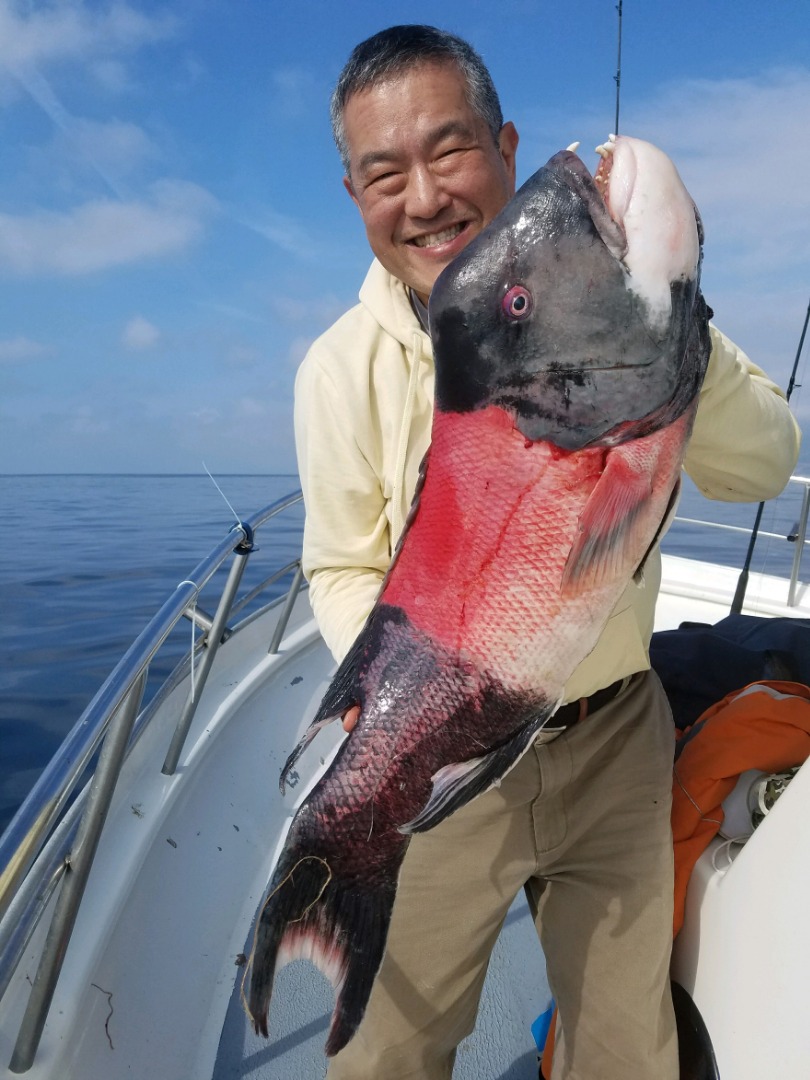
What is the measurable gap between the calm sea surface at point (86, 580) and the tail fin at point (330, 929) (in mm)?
1329

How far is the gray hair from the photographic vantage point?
64.4 inches

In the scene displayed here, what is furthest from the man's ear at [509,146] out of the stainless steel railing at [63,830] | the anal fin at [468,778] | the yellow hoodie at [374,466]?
the stainless steel railing at [63,830]

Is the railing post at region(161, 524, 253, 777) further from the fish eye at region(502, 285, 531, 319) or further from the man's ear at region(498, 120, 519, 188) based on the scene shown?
the fish eye at region(502, 285, 531, 319)

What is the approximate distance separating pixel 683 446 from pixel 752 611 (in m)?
4.10

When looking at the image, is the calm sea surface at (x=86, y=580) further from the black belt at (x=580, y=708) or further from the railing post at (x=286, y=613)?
the black belt at (x=580, y=708)

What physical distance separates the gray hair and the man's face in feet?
0.07

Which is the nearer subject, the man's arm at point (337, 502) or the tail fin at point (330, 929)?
the tail fin at point (330, 929)

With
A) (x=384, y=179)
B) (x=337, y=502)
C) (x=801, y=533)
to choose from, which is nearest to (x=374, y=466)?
(x=337, y=502)

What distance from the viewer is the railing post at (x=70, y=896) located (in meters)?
1.75

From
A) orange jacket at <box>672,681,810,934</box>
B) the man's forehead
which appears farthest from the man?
orange jacket at <box>672,681,810,934</box>

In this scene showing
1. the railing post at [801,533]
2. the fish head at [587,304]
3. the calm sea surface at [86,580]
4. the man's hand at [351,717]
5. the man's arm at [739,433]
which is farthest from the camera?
the calm sea surface at [86,580]

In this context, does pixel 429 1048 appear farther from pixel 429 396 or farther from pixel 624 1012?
pixel 429 396

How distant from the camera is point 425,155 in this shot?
1.64 metres

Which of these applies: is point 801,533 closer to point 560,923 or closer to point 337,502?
point 560,923
